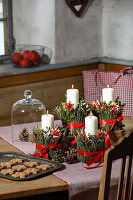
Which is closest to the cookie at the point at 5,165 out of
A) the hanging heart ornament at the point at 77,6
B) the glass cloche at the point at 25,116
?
the glass cloche at the point at 25,116

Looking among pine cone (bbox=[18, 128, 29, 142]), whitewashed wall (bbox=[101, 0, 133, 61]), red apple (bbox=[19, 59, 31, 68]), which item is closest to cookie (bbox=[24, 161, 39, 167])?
pine cone (bbox=[18, 128, 29, 142])

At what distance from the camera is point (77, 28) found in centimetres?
378

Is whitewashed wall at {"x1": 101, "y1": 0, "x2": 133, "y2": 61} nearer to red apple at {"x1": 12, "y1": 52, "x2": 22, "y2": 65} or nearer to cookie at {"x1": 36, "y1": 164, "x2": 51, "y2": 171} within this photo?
red apple at {"x1": 12, "y1": 52, "x2": 22, "y2": 65}

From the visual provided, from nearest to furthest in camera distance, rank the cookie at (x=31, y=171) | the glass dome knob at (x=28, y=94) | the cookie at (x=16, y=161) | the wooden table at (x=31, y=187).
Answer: the wooden table at (x=31, y=187)
the cookie at (x=31, y=171)
the cookie at (x=16, y=161)
the glass dome knob at (x=28, y=94)

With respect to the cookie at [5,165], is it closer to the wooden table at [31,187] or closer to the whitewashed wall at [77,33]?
the wooden table at [31,187]

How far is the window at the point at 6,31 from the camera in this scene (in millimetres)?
3566

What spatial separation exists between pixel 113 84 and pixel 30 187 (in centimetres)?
214

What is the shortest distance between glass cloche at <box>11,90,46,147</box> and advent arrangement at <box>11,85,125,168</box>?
0.03m

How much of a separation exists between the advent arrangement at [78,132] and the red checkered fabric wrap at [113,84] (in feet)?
4.30

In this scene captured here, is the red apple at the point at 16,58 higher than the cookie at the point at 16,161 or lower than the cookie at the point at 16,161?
higher

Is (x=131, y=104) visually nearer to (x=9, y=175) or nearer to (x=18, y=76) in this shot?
(x=18, y=76)

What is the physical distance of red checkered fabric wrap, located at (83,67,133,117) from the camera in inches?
140

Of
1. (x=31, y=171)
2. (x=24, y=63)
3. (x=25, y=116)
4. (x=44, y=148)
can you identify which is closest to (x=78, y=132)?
(x=44, y=148)

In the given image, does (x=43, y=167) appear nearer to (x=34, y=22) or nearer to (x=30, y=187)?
(x=30, y=187)
